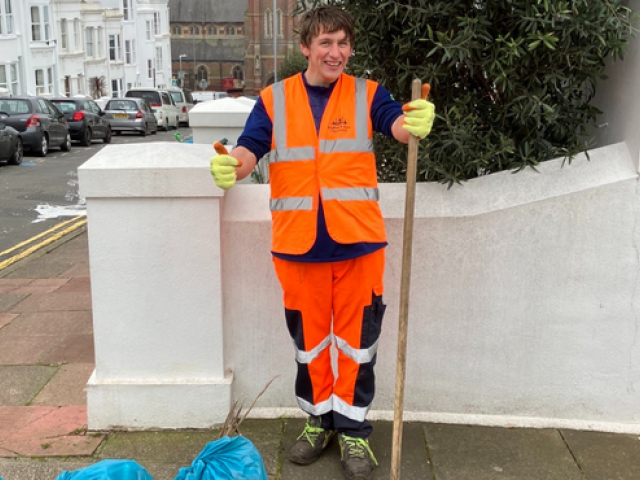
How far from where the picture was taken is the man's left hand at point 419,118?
9.20 feet

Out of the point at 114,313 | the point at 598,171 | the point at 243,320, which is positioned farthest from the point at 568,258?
the point at 114,313

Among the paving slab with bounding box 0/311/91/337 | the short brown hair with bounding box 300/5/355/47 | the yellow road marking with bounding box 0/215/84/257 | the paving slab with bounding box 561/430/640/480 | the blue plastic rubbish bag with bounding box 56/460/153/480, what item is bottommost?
the yellow road marking with bounding box 0/215/84/257

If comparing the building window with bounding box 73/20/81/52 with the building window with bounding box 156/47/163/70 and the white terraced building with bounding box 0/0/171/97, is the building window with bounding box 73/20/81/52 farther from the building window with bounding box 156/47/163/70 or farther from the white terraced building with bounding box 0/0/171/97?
the building window with bounding box 156/47/163/70

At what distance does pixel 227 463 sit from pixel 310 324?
0.92 metres

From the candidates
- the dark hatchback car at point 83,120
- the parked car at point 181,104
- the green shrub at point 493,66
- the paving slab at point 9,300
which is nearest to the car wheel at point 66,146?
the dark hatchback car at point 83,120

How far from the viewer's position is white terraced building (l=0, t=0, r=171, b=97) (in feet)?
117

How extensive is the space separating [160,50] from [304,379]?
6565 cm

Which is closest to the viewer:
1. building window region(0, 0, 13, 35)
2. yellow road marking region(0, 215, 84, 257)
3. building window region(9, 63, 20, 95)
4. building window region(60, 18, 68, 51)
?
yellow road marking region(0, 215, 84, 257)

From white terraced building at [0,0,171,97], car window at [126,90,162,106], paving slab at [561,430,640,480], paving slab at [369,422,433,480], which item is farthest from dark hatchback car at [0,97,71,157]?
paving slab at [561,430,640,480]

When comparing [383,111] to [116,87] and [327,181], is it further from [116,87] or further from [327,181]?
[116,87]

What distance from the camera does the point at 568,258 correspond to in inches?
141

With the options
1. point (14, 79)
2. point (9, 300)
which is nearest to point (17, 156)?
point (9, 300)

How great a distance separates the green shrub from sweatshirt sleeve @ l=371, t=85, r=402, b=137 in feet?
0.98

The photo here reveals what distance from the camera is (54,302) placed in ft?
20.5
